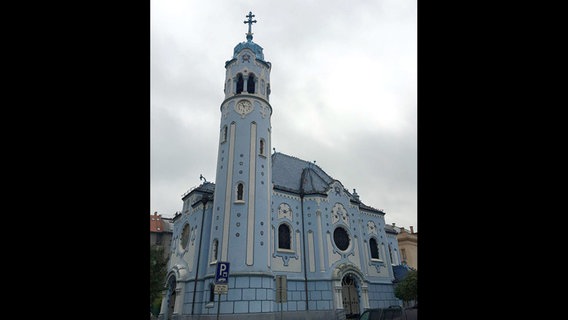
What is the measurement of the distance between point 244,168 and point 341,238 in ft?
36.5

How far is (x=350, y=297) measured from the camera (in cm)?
2711

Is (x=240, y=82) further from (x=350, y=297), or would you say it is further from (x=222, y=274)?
(x=350, y=297)

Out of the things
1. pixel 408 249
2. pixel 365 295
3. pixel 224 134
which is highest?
pixel 224 134

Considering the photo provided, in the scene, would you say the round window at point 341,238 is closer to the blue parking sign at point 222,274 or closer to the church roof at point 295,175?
Answer: the church roof at point 295,175

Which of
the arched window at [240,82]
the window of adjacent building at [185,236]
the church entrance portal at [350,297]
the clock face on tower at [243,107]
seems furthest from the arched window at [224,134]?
the church entrance portal at [350,297]

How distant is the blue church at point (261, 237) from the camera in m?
22.3

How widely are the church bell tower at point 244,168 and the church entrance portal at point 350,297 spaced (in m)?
8.06

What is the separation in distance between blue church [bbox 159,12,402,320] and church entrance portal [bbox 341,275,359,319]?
0.08m

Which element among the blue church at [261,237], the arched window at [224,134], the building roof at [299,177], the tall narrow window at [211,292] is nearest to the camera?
the tall narrow window at [211,292]

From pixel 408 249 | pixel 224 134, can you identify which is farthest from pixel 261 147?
pixel 408 249

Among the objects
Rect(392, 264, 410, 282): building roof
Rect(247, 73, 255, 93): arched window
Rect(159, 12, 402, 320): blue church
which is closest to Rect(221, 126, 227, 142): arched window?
Rect(159, 12, 402, 320): blue church
